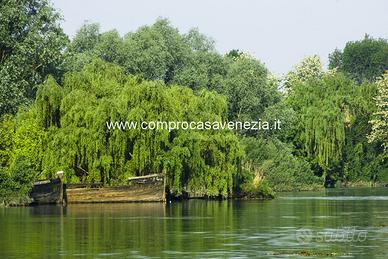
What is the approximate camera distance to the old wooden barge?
59875 mm

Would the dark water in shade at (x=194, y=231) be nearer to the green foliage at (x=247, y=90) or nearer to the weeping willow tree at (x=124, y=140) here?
the weeping willow tree at (x=124, y=140)

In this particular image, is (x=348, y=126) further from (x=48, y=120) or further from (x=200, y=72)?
(x=48, y=120)

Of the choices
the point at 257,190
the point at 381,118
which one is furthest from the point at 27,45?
the point at 381,118

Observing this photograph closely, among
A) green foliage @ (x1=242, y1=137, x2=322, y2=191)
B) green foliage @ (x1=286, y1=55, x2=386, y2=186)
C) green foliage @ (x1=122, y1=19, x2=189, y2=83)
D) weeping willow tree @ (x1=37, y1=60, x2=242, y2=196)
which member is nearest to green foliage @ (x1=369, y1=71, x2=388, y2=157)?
green foliage @ (x1=286, y1=55, x2=386, y2=186)

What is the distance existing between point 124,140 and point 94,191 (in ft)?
11.0

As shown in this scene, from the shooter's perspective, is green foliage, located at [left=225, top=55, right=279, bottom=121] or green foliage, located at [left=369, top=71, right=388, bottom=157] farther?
green foliage, located at [left=369, top=71, right=388, bottom=157]

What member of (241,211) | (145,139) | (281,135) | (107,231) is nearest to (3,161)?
(145,139)

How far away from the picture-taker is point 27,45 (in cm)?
7619

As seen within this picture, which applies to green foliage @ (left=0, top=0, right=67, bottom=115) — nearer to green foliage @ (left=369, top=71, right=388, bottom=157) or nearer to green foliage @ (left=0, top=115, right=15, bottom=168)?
green foliage @ (left=0, top=115, right=15, bottom=168)

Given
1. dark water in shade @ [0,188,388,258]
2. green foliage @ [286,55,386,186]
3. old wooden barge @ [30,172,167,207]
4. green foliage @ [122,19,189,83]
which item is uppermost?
green foliage @ [122,19,189,83]

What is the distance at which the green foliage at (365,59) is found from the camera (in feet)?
511

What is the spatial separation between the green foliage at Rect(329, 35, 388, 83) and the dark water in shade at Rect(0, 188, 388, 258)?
329 ft

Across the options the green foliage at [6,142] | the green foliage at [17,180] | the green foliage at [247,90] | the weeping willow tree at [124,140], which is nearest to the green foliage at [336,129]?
the green foliage at [247,90]

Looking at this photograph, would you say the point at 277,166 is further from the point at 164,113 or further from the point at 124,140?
the point at 124,140
